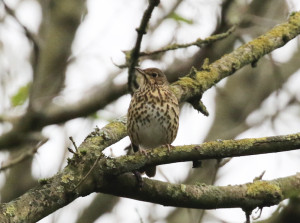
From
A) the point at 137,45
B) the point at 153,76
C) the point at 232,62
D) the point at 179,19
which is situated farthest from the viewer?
the point at 179,19

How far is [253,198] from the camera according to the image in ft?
11.7

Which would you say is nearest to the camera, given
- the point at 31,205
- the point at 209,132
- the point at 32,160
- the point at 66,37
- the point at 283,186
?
the point at 31,205

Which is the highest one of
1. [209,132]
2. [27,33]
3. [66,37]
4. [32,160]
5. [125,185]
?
[209,132]

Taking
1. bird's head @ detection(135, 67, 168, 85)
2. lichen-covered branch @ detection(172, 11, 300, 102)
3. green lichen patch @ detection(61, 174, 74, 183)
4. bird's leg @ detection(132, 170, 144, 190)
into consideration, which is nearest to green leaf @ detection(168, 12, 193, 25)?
bird's head @ detection(135, 67, 168, 85)

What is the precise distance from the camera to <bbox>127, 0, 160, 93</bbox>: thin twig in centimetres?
396

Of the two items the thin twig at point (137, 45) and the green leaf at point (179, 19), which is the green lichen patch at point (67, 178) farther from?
the green leaf at point (179, 19)

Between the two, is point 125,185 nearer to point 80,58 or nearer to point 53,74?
point 53,74

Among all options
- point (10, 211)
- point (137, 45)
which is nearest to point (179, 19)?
point (137, 45)

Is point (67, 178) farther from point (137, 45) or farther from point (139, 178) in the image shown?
point (137, 45)

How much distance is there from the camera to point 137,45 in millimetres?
4367

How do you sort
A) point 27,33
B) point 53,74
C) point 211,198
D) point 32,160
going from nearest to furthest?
point 27,33 → point 211,198 → point 53,74 → point 32,160

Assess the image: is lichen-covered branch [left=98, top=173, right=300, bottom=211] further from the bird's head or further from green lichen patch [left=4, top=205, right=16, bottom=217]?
the bird's head

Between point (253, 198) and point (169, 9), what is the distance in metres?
4.06

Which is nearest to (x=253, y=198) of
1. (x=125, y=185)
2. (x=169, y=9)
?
(x=125, y=185)
